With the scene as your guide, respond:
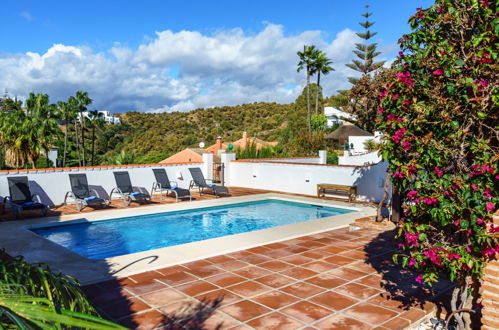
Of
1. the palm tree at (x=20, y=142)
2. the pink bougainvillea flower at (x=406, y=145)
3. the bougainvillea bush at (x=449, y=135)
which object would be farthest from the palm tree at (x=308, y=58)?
the pink bougainvillea flower at (x=406, y=145)

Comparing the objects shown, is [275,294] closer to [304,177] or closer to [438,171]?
[438,171]

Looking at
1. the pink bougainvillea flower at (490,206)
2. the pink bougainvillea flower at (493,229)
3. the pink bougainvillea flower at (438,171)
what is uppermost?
the pink bougainvillea flower at (438,171)

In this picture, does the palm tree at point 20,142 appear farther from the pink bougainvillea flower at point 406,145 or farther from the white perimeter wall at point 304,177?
the pink bougainvillea flower at point 406,145

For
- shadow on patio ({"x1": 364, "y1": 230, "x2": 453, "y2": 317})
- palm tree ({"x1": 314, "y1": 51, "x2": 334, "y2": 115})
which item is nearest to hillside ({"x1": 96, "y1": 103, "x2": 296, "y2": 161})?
palm tree ({"x1": 314, "y1": 51, "x2": 334, "y2": 115})

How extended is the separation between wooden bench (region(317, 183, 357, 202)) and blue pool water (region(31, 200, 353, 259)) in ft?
3.74

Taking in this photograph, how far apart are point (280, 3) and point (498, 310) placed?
24.5 m

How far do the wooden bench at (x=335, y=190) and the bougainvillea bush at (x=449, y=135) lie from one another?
9.75 m

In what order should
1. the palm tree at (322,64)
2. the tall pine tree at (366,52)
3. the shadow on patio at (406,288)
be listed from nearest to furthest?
the shadow on patio at (406,288), the palm tree at (322,64), the tall pine tree at (366,52)

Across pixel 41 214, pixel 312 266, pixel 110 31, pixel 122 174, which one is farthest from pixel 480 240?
pixel 110 31

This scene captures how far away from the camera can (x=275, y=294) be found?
17.3 feet

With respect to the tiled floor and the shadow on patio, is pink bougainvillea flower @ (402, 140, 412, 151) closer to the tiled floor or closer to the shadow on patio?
the tiled floor

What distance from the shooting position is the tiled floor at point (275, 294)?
4.51m

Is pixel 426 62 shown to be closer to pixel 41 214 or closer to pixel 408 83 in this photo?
pixel 408 83

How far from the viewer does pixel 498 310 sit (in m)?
3.60
